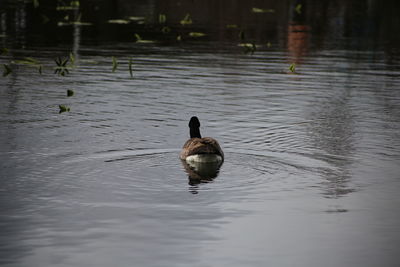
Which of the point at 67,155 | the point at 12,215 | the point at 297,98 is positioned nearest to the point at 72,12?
the point at 297,98

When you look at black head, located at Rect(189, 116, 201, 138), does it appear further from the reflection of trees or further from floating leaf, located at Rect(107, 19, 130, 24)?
floating leaf, located at Rect(107, 19, 130, 24)

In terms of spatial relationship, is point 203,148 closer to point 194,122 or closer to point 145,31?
point 194,122

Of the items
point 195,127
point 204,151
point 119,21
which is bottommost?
point 204,151

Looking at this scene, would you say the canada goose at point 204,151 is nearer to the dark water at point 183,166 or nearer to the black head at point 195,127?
the dark water at point 183,166

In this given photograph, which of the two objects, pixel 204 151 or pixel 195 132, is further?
pixel 195 132

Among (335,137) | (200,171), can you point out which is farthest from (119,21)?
(200,171)

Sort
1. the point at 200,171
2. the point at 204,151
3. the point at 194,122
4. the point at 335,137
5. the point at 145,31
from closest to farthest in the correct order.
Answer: the point at 200,171, the point at 204,151, the point at 194,122, the point at 335,137, the point at 145,31

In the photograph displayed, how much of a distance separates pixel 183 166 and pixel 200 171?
437mm

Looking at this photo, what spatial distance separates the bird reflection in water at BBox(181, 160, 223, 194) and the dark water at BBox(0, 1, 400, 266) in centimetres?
17

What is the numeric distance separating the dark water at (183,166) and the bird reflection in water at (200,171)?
0.57 feet

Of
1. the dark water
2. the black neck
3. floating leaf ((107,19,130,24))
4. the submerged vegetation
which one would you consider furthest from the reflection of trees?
floating leaf ((107,19,130,24))

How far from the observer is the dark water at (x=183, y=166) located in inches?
541

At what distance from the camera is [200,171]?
18547mm

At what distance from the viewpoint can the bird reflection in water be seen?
17.7 metres
